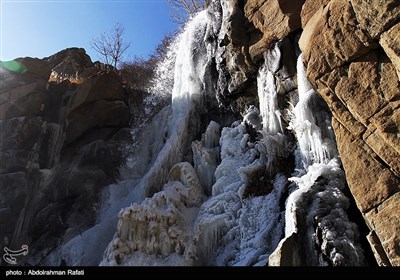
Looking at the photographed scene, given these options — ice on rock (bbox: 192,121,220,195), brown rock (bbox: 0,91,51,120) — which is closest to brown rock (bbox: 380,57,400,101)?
ice on rock (bbox: 192,121,220,195)

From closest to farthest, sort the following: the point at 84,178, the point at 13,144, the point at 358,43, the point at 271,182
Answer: the point at 358,43 < the point at 271,182 < the point at 84,178 < the point at 13,144

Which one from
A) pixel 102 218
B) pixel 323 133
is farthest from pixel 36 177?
pixel 323 133

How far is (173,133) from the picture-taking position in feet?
41.3

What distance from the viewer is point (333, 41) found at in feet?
21.3

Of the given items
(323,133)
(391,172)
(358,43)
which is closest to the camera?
(391,172)

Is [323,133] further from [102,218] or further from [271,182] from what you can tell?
[102,218]

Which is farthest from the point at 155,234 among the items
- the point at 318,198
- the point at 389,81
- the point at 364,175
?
the point at 389,81

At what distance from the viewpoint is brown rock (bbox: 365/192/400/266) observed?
522 cm

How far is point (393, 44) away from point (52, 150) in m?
12.4

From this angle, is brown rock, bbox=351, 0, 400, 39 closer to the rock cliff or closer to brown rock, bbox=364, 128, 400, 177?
the rock cliff

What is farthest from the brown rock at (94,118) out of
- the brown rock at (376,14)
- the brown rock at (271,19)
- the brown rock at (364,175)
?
the brown rock at (376,14)

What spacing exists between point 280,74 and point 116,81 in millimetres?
9048

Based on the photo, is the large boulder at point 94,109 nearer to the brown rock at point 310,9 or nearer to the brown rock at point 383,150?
the brown rock at point 310,9

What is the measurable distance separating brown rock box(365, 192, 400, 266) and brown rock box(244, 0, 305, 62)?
4.80m
